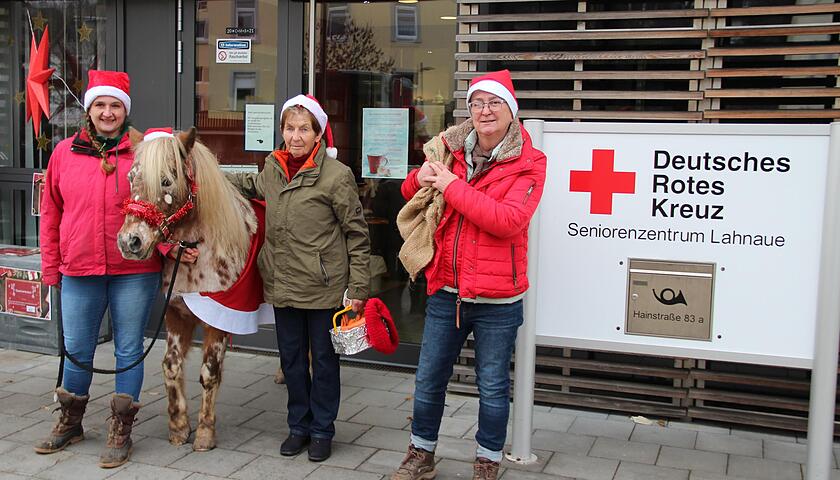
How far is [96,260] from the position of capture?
13.7ft

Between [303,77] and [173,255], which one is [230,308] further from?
[303,77]

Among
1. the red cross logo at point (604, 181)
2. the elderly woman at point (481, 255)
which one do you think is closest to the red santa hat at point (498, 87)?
the elderly woman at point (481, 255)

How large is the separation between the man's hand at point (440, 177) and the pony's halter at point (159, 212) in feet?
3.99

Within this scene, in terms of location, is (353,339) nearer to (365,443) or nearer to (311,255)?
(311,255)

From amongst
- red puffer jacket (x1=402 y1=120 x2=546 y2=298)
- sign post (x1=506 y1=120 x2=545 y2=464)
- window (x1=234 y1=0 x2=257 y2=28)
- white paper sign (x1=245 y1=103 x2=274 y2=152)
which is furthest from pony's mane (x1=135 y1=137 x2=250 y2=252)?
window (x1=234 y1=0 x2=257 y2=28)

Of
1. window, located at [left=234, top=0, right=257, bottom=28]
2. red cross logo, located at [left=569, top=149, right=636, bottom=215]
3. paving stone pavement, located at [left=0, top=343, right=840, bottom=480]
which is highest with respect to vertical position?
window, located at [left=234, top=0, right=257, bottom=28]

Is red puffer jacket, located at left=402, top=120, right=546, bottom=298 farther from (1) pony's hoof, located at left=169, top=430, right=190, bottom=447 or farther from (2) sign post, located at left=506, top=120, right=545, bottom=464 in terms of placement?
(1) pony's hoof, located at left=169, top=430, right=190, bottom=447

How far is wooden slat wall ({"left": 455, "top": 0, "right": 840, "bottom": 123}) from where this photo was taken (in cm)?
479

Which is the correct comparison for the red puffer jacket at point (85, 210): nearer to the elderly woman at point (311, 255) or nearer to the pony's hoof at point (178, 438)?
the elderly woman at point (311, 255)

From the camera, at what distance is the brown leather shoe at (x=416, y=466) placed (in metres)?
4.00

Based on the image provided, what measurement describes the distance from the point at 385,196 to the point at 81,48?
115 inches

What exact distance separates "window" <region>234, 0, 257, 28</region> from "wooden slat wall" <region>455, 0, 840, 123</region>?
1.80m

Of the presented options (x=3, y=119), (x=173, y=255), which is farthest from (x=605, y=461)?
(x=3, y=119)

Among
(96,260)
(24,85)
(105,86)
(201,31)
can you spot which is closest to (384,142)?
(201,31)
